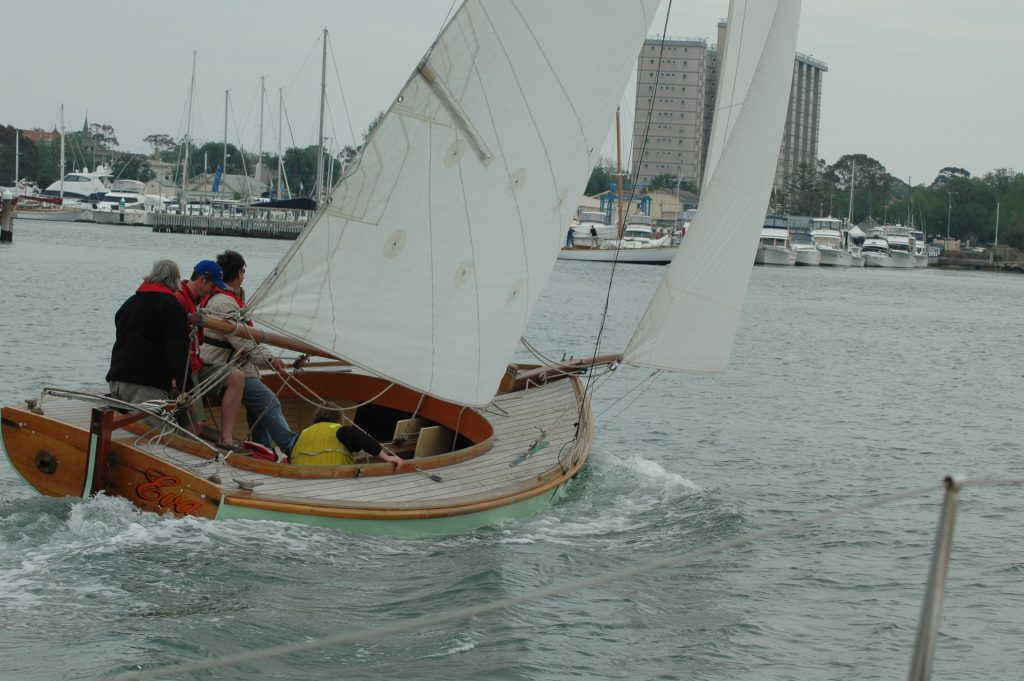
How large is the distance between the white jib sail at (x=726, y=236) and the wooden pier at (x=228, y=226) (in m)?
78.5

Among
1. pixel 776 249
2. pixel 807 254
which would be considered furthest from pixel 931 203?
pixel 776 249

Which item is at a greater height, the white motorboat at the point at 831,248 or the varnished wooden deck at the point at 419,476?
the white motorboat at the point at 831,248

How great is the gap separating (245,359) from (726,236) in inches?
197

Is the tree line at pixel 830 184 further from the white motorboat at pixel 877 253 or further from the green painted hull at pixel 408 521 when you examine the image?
the green painted hull at pixel 408 521

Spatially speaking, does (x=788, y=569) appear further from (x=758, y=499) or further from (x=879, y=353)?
(x=879, y=353)

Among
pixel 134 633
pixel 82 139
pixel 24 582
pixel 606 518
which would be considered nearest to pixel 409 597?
pixel 134 633

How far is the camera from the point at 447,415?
1209 centimetres

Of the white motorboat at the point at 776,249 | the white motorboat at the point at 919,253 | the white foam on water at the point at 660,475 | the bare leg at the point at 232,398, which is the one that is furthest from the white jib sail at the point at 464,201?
Result: the white motorboat at the point at 919,253

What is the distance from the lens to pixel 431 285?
10.0m

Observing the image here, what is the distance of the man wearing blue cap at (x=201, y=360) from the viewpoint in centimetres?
993

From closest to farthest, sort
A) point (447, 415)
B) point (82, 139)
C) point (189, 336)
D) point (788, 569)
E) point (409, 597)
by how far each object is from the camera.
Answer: point (409, 597), point (189, 336), point (788, 569), point (447, 415), point (82, 139)

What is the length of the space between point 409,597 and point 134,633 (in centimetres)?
199

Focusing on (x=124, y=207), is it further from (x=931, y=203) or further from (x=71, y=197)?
(x=931, y=203)

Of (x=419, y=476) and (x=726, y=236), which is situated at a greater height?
(x=726, y=236)
